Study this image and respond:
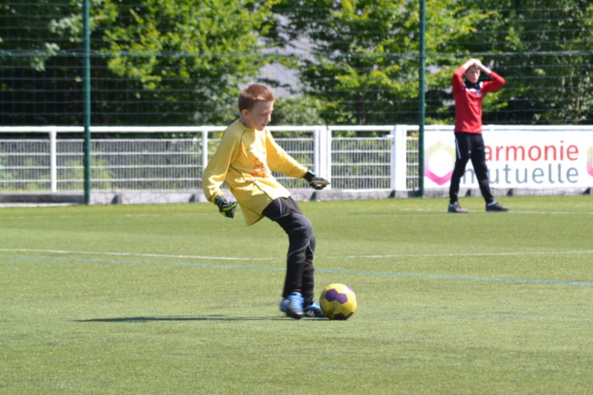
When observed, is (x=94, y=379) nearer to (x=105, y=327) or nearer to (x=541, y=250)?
(x=105, y=327)

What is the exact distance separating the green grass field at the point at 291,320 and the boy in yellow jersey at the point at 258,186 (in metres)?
0.27

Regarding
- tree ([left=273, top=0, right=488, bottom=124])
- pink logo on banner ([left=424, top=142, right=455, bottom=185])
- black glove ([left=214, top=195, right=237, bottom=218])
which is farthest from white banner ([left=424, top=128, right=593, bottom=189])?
black glove ([left=214, top=195, right=237, bottom=218])

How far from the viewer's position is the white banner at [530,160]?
2397 centimetres

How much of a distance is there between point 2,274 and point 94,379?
5530mm

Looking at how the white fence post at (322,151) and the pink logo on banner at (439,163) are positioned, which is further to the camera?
the white fence post at (322,151)

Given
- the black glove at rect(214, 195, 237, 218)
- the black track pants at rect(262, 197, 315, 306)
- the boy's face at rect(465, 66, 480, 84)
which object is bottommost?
the black track pants at rect(262, 197, 315, 306)

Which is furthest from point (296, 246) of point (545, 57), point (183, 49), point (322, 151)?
point (183, 49)

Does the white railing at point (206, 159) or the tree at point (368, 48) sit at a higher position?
the tree at point (368, 48)

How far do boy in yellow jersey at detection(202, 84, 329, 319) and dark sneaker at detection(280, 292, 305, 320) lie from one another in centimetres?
6

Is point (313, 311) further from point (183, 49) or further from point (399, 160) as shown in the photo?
point (183, 49)

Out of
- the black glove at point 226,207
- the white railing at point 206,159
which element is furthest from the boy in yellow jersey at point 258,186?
the white railing at point 206,159

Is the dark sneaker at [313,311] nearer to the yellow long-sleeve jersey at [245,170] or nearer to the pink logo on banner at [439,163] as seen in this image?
the yellow long-sleeve jersey at [245,170]

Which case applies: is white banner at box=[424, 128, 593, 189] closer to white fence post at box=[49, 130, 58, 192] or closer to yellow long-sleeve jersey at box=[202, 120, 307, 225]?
white fence post at box=[49, 130, 58, 192]

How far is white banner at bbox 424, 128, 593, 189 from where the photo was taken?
24.0 metres
